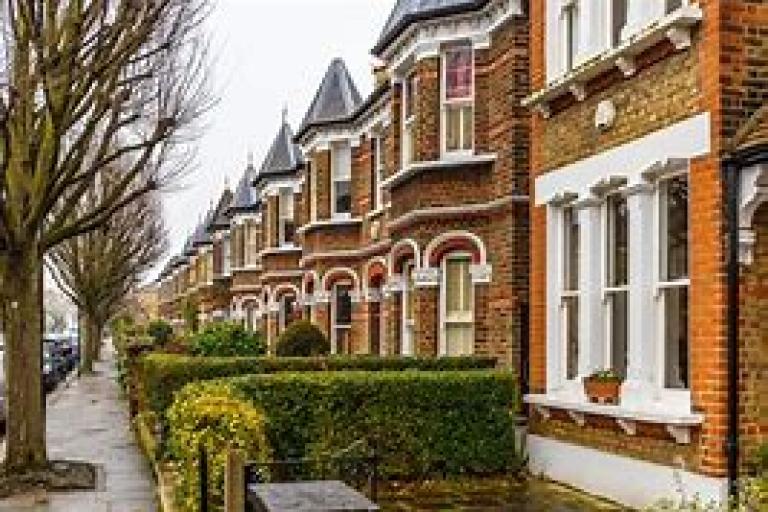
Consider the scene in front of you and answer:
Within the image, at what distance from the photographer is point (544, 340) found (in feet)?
47.1

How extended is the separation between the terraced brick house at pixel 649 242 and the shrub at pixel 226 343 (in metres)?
7.65

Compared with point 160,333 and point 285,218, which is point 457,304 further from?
point 285,218

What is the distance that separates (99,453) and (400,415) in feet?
22.8

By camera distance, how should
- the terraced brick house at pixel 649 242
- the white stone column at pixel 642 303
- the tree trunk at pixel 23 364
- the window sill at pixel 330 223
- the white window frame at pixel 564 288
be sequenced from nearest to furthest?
the terraced brick house at pixel 649 242 < the white stone column at pixel 642 303 < the white window frame at pixel 564 288 < the tree trunk at pixel 23 364 < the window sill at pixel 330 223

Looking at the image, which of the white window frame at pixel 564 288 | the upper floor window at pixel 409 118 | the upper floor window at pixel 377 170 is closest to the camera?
the white window frame at pixel 564 288

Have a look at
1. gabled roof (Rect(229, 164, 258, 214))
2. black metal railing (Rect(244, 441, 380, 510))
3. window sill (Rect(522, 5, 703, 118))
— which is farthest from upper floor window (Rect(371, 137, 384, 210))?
gabled roof (Rect(229, 164, 258, 214))

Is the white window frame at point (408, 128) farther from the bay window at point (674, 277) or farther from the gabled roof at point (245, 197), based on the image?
the gabled roof at point (245, 197)

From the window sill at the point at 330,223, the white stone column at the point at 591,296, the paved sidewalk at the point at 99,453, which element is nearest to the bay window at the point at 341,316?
the window sill at the point at 330,223

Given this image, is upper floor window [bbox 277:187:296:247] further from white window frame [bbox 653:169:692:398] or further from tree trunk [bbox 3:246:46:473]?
white window frame [bbox 653:169:692:398]

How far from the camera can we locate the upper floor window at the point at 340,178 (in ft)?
96.2

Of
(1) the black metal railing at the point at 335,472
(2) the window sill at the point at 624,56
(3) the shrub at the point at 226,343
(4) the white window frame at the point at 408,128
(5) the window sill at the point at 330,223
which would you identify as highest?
(4) the white window frame at the point at 408,128

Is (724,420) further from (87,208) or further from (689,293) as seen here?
(87,208)

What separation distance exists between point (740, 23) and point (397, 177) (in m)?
9.68

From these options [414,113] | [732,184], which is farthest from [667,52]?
[414,113]
